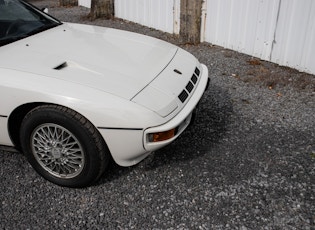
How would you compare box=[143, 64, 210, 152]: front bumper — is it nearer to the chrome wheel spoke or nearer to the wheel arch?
the chrome wheel spoke

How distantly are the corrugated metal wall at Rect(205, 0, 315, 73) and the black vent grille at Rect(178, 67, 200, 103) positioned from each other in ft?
7.70

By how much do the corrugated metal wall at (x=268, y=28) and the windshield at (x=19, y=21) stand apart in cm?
305

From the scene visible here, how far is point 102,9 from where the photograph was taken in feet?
26.7

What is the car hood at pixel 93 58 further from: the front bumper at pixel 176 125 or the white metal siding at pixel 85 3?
the white metal siding at pixel 85 3

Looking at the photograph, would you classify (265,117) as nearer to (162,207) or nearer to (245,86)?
(245,86)

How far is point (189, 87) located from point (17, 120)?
1.39 metres

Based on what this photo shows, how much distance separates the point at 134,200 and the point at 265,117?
1.90 metres

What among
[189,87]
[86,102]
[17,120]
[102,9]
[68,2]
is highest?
[86,102]

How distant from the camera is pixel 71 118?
233 centimetres

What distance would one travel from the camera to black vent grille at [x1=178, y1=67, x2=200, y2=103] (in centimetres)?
259

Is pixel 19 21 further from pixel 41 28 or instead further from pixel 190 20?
pixel 190 20

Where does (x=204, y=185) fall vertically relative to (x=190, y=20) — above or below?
below

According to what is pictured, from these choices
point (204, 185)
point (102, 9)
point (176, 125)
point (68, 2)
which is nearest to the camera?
point (176, 125)

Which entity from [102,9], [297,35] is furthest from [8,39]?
[102,9]
